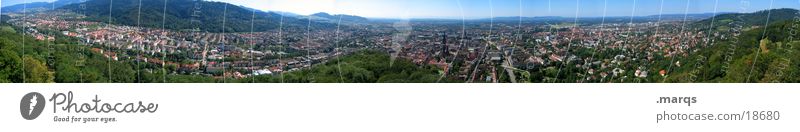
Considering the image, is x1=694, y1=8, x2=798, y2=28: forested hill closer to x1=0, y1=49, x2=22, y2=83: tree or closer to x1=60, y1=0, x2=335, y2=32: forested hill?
x1=60, y1=0, x2=335, y2=32: forested hill

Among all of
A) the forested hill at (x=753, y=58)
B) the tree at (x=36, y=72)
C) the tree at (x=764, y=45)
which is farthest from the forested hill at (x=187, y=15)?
the tree at (x=764, y=45)

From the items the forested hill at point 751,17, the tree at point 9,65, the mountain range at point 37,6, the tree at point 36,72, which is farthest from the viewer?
the forested hill at point 751,17

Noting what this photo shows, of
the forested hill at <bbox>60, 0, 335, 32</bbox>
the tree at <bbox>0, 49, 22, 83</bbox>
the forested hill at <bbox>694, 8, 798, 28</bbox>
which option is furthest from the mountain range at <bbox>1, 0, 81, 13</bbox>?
the forested hill at <bbox>694, 8, 798, 28</bbox>

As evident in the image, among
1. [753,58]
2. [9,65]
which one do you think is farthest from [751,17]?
[9,65]

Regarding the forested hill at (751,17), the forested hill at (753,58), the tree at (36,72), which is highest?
the forested hill at (751,17)

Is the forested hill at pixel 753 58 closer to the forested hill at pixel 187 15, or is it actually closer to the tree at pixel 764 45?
the tree at pixel 764 45
